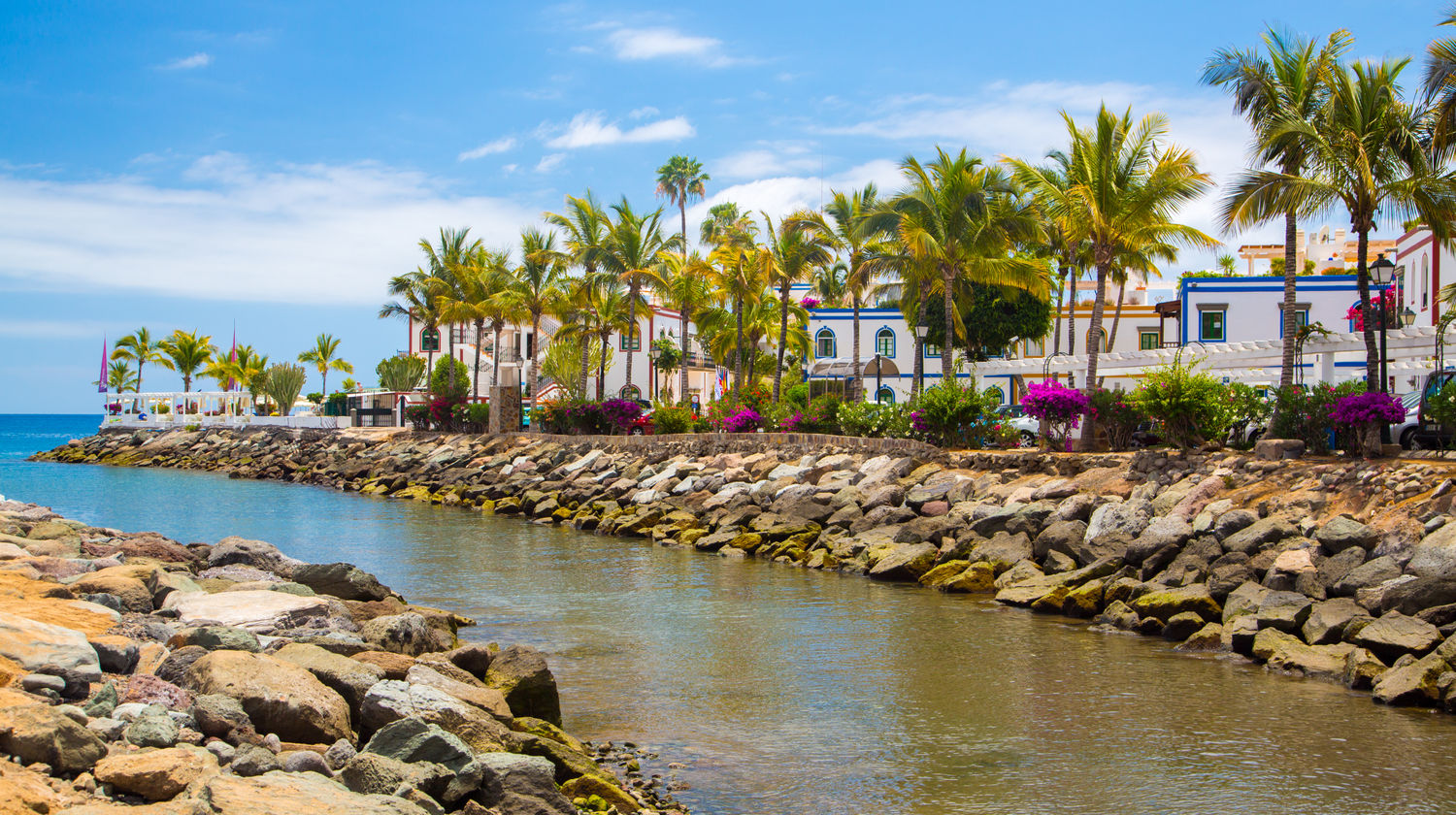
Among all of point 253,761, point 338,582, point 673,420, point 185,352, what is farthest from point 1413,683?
point 185,352

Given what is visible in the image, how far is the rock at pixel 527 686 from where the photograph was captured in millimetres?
10191

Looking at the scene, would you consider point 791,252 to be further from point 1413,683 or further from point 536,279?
point 1413,683

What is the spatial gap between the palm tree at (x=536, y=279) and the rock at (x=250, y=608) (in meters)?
37.1

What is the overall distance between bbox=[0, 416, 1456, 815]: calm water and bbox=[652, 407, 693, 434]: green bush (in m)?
17.5

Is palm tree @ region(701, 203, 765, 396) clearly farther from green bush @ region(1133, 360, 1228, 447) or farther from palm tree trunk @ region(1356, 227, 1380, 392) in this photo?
palm tree trunk @ region(1356, 227, 1380, 392)

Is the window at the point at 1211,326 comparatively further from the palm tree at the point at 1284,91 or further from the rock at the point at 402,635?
the rock at the point at 402,635

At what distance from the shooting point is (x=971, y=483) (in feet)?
77.7

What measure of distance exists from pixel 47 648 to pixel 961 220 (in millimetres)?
26009

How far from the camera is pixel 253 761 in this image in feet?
22.0

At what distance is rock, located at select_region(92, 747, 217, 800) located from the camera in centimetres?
594

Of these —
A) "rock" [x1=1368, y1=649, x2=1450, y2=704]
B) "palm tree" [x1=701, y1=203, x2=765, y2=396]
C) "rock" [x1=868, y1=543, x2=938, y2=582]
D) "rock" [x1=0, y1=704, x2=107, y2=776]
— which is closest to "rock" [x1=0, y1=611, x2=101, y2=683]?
"rock" [x1=0, y1=704, x2=107, y2=776]

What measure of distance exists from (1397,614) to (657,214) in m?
34.9

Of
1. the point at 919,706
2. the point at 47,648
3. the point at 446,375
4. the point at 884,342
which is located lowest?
the point at 919,706

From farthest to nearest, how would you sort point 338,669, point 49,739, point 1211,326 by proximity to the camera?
point 1211,326, point 338,669, point 49,739
